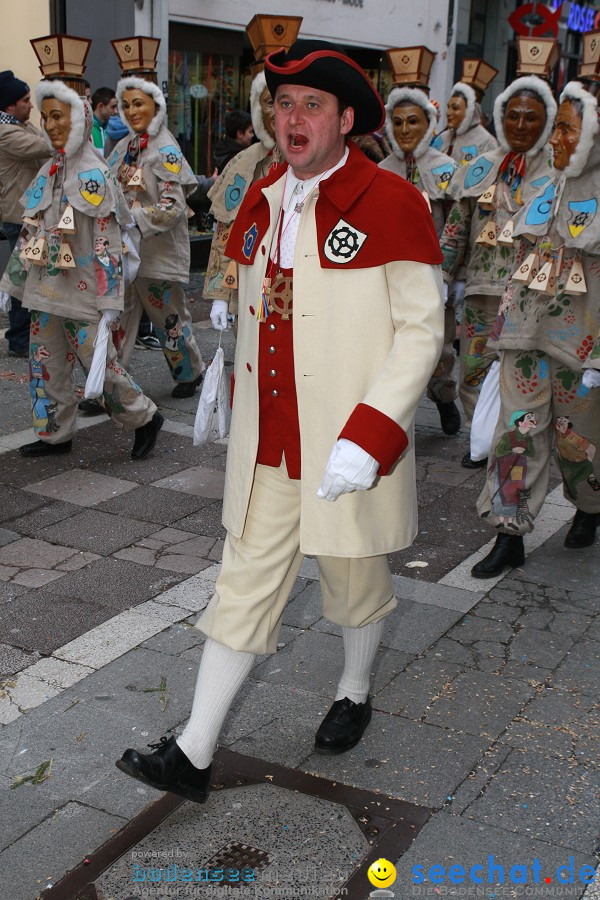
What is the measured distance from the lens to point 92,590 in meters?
4.74

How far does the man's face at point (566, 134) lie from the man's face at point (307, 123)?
1.86 m

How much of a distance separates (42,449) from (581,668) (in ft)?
11.7

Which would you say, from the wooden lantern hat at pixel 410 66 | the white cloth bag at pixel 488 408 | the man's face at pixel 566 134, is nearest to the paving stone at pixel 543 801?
the white cloth bag at pixel 488 408

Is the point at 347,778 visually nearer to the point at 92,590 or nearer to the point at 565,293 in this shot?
the point at 92,590

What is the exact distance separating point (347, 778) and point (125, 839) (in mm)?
697

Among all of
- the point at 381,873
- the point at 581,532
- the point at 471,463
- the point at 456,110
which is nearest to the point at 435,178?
the point at 471,463

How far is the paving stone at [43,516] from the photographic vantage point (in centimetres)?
546

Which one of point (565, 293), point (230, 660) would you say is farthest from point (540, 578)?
point (230, 660)

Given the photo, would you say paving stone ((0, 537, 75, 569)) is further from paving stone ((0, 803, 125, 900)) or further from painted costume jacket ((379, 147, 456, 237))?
painted costume jacket ((379, 147, 456, 237))

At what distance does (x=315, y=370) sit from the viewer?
307 centimetres

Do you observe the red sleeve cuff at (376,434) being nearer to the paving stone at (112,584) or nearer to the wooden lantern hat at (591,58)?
the paving stone at (112,584)

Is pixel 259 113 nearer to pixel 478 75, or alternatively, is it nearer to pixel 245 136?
pixel 478 75

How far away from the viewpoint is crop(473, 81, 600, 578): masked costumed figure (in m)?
4.64

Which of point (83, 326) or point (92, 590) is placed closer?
point (92, 590)
